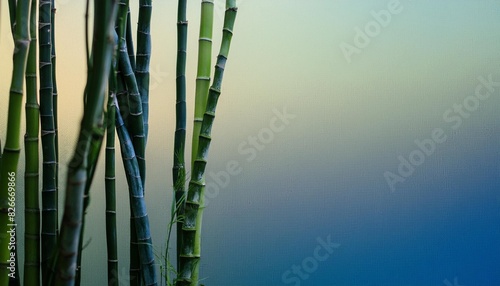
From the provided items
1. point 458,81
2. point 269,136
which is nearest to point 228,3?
point 269,136

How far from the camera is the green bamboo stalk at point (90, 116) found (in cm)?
34

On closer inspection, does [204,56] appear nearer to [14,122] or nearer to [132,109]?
[132,109]

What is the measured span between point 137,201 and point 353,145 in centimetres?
107

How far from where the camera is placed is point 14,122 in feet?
1.96

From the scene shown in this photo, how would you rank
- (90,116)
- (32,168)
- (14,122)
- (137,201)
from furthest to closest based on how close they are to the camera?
(137,201)
(32,168)
(14,122)
(90,116)

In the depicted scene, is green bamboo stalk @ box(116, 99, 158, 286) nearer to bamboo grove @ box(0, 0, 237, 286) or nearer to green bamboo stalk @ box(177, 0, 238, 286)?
bamboo grove @ box(0, 0, 237, 286)

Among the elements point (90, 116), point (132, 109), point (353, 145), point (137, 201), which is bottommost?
point (90, 116)

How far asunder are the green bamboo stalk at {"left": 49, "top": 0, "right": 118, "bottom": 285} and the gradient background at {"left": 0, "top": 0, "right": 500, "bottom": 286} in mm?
1328

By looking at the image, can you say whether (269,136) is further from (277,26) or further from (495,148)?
(495,148)

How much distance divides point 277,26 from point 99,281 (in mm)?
885

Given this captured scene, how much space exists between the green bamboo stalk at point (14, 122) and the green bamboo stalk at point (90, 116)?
217mm

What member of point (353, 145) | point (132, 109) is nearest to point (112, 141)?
point (132, 109)

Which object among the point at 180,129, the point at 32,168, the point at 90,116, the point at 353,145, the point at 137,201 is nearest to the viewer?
the point at 90,116

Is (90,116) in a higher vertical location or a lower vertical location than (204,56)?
lower
